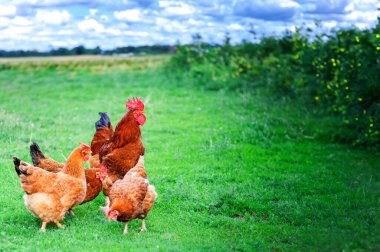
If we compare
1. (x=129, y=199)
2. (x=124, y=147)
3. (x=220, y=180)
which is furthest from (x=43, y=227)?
(x=220, y=180)

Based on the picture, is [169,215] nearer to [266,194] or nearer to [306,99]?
[266,194]

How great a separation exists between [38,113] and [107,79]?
11366mm

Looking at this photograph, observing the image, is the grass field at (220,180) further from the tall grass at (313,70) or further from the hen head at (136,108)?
the hen head at (136,108)

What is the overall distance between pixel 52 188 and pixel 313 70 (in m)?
12.1

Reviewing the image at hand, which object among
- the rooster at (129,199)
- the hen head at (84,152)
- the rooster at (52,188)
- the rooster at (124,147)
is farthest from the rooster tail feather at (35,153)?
the rooster at (129,199)

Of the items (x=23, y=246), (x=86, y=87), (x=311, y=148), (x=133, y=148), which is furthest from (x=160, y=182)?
(x=86, y=87)

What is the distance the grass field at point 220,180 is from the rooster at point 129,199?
28 centimetres

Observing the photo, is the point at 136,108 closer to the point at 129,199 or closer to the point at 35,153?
the point at 35,153

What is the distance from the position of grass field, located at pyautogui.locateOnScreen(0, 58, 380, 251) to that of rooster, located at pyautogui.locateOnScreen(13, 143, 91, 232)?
29 centimetres

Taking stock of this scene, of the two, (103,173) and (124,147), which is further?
(124,147)

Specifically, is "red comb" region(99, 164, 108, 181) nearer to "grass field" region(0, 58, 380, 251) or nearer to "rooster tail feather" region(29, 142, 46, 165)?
"grass field" region(0, 58, 380, 251)

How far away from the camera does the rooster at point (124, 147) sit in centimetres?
738

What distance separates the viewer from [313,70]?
656 inches

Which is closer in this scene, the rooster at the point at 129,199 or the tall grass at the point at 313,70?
the rooster at the point at 129,199
